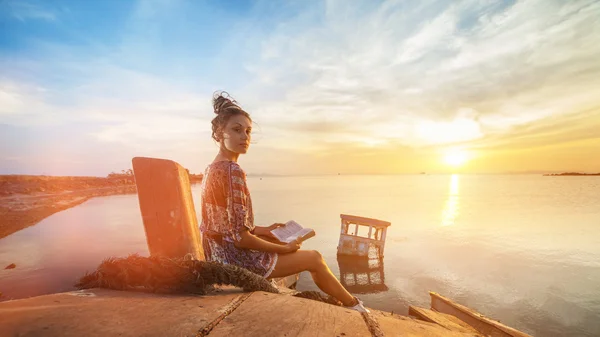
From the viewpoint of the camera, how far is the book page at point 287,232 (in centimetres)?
342

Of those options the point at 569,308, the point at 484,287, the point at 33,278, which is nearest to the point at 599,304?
the point at 569,308

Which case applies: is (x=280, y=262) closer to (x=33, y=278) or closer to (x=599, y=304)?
(x=33, y=278)

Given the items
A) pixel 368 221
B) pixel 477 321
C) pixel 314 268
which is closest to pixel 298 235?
pixel 314 268

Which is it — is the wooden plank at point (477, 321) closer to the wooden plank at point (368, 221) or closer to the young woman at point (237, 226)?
the young woman at point (237, 226)

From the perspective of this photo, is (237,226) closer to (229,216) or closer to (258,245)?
(229,216)

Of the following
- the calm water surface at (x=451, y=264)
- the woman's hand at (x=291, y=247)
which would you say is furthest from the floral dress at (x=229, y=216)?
the calm water surface at (x=451, y=264)

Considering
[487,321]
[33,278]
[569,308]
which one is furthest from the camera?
[569,308]

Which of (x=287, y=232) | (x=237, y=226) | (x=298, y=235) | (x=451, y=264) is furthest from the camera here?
(x=451, y=264)

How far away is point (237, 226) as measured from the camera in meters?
3.04

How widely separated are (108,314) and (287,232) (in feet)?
6.89

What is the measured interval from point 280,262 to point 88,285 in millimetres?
1818

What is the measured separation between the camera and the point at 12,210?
2662 cm

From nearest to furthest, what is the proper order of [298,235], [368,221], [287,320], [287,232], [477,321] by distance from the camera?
[287,320]
[298,235]
[287,232]
[477,321]
[368,221]

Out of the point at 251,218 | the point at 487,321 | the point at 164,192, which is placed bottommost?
the point at 487,321
